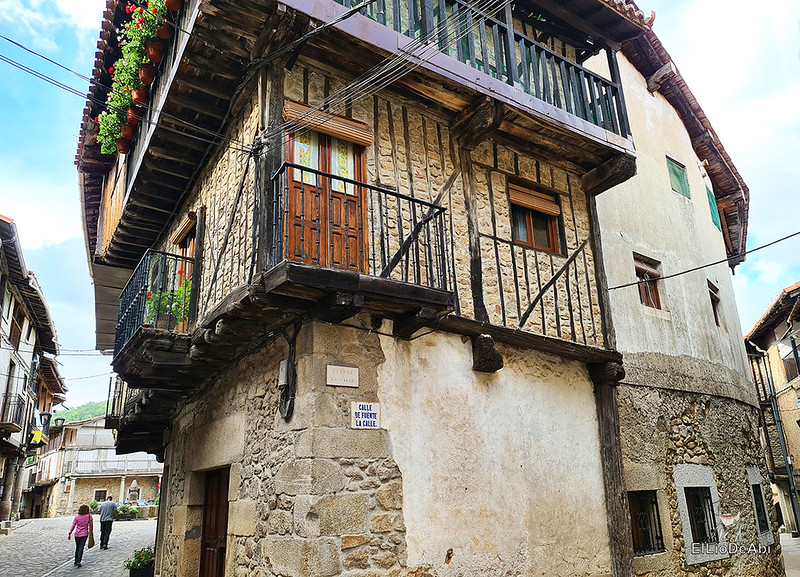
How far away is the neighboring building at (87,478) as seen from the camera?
41.2m

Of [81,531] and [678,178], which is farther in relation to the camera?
[81,531]

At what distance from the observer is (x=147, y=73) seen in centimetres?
749

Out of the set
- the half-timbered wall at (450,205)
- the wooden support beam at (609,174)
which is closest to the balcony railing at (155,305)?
the half-timbered wall at (450,205)

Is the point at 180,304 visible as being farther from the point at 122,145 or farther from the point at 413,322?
the point at 413,322

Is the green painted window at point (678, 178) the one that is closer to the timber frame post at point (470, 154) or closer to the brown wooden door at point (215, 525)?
the timber frame post at point (470, 154)

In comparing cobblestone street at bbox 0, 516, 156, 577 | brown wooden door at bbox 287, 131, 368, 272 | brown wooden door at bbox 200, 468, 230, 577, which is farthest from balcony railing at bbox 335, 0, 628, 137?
cobblestone street at bbox 0, 516, 156, 577

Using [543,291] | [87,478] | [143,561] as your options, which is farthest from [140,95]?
[87,478]

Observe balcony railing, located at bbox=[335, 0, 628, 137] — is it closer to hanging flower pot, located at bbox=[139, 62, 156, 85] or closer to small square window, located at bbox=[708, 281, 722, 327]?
hanging flower pot, located at bbox=[139, 62, 156, 85]

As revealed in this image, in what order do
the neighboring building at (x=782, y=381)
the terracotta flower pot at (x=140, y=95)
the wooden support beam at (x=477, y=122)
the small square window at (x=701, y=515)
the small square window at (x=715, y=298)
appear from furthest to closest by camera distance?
the neighboring building at (x=782, y=381) < the small square window at (x=715, y=298) < the small square window at (x=701, y=515) < the terracotta flower pot at (x=140, y=95) < the wooden support beam at (x=477, y=122)

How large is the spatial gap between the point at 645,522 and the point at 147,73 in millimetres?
8424

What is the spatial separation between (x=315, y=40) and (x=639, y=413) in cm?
617

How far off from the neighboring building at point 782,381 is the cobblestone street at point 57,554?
56.0 ft

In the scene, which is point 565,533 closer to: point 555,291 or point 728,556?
point 555,291

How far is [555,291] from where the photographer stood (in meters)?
7.67
